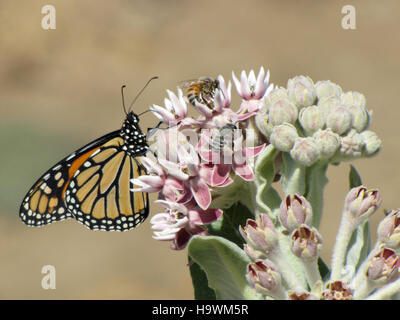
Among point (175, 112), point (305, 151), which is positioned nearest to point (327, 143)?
point (305, 151)

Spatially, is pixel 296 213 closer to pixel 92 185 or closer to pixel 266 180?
pixel 266 180

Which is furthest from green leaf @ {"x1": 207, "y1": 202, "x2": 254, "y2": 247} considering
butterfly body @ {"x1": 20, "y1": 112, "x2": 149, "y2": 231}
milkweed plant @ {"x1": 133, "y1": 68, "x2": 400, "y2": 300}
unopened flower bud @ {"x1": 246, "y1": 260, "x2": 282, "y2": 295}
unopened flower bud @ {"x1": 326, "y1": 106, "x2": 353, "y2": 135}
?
butterfly body @ {"x1": 20, "y1": 112, "x2": 149, "y2": 231}

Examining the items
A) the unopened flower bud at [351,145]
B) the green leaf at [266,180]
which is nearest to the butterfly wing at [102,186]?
the green leaf at [266,180]

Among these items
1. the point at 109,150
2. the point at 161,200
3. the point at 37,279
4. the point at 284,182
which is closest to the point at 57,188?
the point at 109,150

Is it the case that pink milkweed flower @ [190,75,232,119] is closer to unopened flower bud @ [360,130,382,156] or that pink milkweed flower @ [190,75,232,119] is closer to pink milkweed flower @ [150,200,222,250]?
pink milkweed flower @ [150,200,222,250]

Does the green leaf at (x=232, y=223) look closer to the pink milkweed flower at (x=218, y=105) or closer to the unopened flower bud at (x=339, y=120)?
the pink milkweed flower at (x=218, y=105)

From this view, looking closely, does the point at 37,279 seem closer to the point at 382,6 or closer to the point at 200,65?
the point at 200,65
